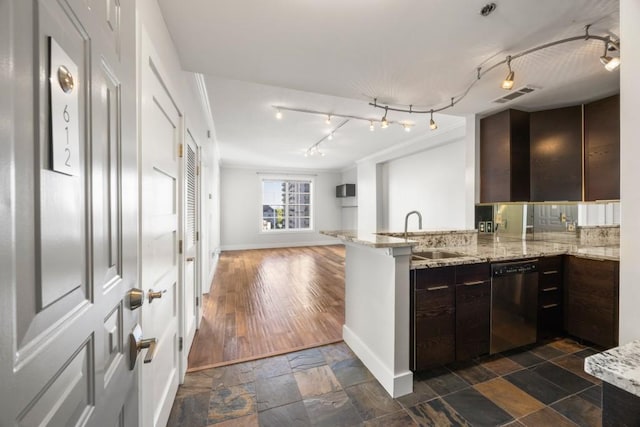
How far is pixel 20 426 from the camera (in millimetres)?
345

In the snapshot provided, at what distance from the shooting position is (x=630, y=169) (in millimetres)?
812

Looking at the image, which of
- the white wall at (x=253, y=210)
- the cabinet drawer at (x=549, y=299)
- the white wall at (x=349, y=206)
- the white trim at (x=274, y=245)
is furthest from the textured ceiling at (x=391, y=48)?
the white trim at (x=274, y=245)

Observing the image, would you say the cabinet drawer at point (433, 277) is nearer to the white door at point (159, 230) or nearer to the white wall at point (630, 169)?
the white wall at point (630, 169)

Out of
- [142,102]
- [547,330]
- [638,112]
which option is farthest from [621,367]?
[547,330]

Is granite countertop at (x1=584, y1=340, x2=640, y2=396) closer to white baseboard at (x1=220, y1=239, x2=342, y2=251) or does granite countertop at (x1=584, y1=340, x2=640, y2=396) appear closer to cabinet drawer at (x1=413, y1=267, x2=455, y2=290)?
cabinet drawer at (x1=413, y1=267, x2=455, y2=290)

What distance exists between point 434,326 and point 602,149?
2.47 m

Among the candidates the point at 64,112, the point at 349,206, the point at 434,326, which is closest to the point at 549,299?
the point at 434,326

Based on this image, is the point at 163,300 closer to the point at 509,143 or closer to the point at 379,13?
the point at 379,13

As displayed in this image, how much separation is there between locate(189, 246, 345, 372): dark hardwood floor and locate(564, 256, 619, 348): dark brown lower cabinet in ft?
6.88

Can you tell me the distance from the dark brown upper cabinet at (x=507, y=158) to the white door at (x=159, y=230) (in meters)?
3.17

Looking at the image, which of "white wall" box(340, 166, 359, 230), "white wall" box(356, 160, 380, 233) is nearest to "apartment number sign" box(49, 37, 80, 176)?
"white wall" box(356, 160, 380, 233)

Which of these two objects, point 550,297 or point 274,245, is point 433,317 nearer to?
point 550,297

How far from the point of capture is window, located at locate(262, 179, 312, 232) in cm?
792

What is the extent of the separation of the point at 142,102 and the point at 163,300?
1.05 m
